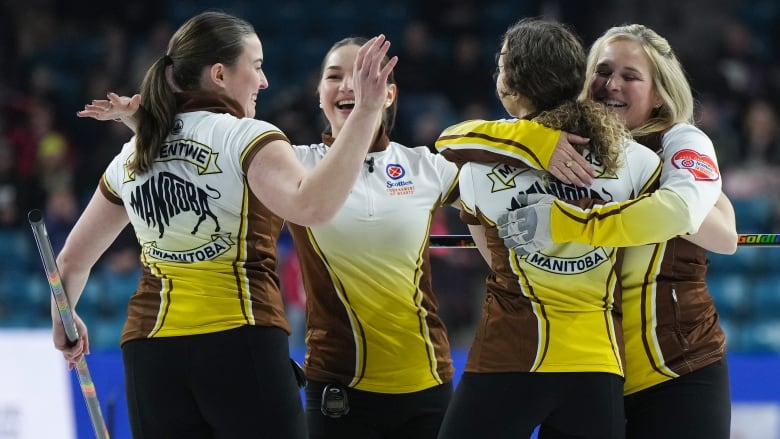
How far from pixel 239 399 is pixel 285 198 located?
534mm

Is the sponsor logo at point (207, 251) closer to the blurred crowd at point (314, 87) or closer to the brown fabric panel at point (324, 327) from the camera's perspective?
the brown fabric panel at point (324, 327)

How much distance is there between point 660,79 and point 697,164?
45 cm

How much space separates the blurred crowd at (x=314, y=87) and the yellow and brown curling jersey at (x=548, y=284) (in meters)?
4.48

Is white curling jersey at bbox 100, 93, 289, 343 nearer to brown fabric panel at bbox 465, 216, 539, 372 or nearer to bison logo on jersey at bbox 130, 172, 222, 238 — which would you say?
bison logo on jersey at bbox 130, 172, 222, 238

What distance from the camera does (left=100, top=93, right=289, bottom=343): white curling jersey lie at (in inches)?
106

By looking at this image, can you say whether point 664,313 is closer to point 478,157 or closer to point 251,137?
point 478,157

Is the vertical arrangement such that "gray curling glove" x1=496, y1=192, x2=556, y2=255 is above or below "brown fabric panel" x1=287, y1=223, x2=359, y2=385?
above

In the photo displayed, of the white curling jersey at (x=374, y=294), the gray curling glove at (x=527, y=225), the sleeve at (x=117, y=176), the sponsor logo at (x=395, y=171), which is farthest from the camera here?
Result: the sponsor logo at (x=395, y=171)

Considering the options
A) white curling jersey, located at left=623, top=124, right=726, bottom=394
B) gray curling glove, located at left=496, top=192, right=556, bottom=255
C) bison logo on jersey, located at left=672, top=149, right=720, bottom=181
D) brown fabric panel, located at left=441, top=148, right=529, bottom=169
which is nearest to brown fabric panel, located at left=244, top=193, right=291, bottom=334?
brown fabric panel, located at left=441, top=148, right=529, bottom=169

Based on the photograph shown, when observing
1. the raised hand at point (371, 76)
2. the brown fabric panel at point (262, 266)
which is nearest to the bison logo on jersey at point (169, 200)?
the brown fabric panel at point (262, 266)

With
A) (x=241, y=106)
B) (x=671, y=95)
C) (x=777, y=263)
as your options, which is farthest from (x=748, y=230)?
(x=241, y=106)

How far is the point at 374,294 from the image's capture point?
3258 mm

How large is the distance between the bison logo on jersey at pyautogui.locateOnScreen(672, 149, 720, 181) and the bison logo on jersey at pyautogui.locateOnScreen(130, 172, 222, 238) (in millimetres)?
1195

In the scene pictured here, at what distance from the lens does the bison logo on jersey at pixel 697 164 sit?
8.84ft
